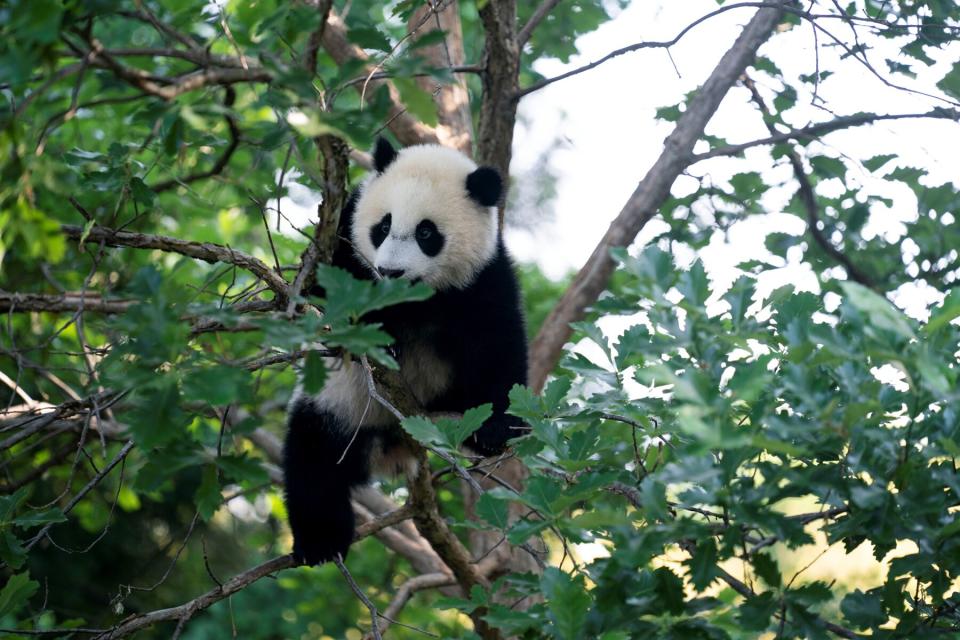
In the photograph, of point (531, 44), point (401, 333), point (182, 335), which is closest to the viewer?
point (182, 335)

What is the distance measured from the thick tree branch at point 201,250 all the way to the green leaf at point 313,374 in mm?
623

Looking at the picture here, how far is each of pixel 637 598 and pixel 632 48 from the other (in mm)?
2914

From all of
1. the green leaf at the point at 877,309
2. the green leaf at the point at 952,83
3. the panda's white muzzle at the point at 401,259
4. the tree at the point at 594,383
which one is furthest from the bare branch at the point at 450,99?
the green leaf at the point at 877,309

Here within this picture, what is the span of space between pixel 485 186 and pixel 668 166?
122 centimetres

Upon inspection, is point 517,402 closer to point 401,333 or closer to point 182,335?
point 182,335

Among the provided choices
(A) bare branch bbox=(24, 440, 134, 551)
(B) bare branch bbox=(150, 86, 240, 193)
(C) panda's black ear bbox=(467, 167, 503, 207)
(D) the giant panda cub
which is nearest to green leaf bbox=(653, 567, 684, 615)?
(A) bare branch bbox=(24, 440, 134, 551)

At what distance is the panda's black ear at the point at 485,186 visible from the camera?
13.4 ft

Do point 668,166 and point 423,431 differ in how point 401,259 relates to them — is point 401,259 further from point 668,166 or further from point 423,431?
point 668,166

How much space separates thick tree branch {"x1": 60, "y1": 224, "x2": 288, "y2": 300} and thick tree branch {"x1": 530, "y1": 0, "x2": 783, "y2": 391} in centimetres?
240

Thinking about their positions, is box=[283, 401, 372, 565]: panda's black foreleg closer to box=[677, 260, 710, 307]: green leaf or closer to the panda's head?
the panda's head

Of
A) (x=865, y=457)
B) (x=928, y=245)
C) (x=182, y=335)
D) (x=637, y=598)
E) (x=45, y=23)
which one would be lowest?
(x=637, y=598)

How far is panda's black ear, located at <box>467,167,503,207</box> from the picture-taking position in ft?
13.4

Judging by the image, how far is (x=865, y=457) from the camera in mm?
1938

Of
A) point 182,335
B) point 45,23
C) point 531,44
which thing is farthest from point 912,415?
point 531,44
